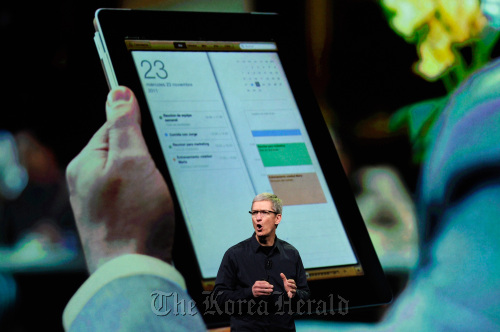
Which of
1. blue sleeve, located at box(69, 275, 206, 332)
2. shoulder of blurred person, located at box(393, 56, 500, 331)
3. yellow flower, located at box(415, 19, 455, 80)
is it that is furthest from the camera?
yellow flower, located at box(415, 19, 455, 80)

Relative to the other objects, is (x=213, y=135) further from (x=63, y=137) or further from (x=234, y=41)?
(x=63, y=137)

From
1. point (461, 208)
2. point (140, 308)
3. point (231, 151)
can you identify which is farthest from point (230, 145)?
point (461, 208)

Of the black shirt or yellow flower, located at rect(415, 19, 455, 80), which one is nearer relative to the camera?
the black shirt

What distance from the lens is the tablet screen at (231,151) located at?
1.15ft

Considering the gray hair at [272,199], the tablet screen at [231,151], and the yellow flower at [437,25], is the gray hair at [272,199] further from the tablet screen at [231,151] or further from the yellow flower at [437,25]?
the yellow flower at [437,25]

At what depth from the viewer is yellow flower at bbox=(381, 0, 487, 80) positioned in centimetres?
97

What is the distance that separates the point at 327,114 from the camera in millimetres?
911

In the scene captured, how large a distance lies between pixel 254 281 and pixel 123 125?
0.13 metres

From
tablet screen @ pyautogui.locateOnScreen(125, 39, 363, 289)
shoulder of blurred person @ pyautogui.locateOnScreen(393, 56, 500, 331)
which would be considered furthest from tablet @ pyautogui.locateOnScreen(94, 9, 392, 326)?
shoulder of blurred person @ pyautogui.locateOnScreen(393, 56, 500, 331)

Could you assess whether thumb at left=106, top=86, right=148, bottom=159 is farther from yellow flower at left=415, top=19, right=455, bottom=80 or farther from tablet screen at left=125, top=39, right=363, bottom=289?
yellow flower at left=415, top=19, right=455, bottom=80

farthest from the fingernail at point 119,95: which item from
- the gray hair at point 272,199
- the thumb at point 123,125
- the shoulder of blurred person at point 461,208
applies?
the shoulder of blurred person at point 461,208

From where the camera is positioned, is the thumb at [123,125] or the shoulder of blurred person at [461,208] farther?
the shoulder of blurred person at [461,208]

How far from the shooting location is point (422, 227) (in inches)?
38.3

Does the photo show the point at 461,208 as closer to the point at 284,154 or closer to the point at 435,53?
the point at 435,53
